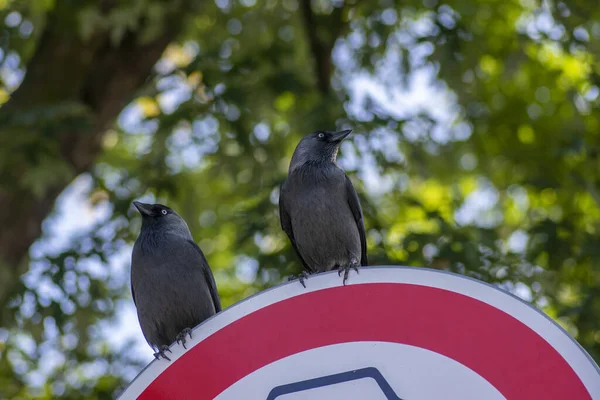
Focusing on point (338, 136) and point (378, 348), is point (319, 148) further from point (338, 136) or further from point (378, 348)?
point (378, 348)

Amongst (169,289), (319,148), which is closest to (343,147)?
(319,148)

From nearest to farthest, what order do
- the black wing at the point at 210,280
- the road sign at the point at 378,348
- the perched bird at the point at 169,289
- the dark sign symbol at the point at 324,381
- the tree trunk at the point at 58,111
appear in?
the road sign at the point at 378,348 → the dark sign symbol at the point at 324,381 → the perched bird at the point at 169,289 → the black wing at the point at 210,280 → the tree trunk at the point at 58,111

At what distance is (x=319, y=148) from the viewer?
155 inches

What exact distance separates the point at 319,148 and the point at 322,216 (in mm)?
690

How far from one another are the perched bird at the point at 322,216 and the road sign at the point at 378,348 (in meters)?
1.22

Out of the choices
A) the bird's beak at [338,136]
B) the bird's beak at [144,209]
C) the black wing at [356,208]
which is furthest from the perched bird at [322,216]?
the bird's beak at [144,209]

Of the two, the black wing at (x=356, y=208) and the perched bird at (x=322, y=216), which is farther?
the black wing at (x=356, y=208)

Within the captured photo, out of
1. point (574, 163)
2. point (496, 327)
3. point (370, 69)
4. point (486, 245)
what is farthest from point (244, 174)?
point (496, 327)

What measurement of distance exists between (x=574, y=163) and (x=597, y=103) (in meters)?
0.47

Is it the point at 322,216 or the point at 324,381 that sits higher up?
the point at 322,216

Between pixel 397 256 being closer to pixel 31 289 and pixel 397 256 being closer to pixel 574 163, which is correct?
pixel 574 163

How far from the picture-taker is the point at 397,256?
4715mm

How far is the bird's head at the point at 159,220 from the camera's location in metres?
3.49

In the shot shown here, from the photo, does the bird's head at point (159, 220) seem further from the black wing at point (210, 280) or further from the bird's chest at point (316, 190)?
the bird's chest at point (316, 190)
